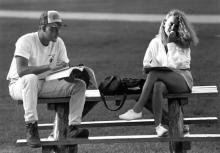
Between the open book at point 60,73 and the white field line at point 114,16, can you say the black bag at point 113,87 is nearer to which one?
the open book at point 60,73

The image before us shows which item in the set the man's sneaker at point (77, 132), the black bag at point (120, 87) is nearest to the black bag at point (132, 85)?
the black bag at point (120, 87)

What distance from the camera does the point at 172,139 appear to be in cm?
793

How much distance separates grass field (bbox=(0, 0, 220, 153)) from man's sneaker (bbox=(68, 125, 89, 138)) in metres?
1.03

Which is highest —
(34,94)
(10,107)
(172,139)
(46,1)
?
(34,94)

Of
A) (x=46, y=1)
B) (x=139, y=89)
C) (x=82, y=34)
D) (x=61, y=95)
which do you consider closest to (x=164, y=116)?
(x=139, y=89)

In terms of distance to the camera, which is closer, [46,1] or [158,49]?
[158,49]

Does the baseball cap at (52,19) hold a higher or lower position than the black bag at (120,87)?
higher

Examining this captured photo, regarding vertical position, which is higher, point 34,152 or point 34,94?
point 34,94

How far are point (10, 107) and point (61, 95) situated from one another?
3.96 meters

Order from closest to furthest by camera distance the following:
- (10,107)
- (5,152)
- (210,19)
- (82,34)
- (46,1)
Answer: (5,152) < (10,107) < (82,34) < (210,19) < (46,1)

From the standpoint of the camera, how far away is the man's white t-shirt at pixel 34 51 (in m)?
7.95

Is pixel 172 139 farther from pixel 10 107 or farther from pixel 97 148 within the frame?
pixel 10 107

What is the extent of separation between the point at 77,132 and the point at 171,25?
4.54 feet

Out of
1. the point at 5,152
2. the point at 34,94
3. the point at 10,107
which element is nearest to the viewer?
the point at 34,94
